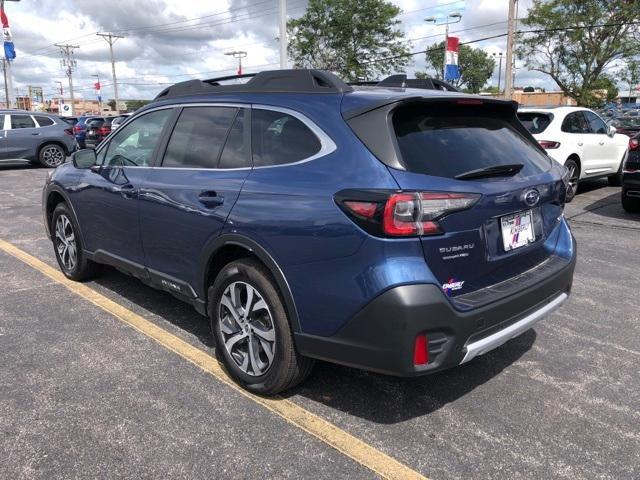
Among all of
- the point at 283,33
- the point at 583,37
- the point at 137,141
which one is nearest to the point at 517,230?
the point at 137,141

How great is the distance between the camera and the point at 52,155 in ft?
55.4

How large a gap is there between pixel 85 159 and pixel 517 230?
3.56m

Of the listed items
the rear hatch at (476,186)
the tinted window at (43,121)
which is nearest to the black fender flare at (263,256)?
the rear hatch at (476,186)

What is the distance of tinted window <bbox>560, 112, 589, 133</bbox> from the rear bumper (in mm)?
7836

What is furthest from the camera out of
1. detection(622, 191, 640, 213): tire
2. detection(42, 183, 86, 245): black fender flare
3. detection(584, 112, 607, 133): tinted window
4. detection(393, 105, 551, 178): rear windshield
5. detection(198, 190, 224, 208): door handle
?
detection(584, 112, 607, 133): tinted window

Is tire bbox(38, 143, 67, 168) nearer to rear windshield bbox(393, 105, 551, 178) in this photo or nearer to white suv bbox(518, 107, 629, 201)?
white suv bbox(518, 107, 629, 201)

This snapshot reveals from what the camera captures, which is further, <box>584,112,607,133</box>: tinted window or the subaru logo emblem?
<box>584,112,607,133</box>: tinted window

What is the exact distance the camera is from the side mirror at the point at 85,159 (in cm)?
465

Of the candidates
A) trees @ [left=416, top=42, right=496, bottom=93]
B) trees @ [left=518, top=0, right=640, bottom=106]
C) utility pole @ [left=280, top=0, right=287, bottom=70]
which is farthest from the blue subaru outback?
trees @ [left=416, top=42, right=496, bottom=93]

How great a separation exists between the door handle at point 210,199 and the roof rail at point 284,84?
0.69 m

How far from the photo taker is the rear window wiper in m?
2.72

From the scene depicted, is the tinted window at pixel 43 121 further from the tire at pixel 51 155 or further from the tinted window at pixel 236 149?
the tinted window at pixel 236 149

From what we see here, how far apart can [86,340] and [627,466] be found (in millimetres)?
3374

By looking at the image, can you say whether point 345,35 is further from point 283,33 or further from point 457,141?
point 457,141
